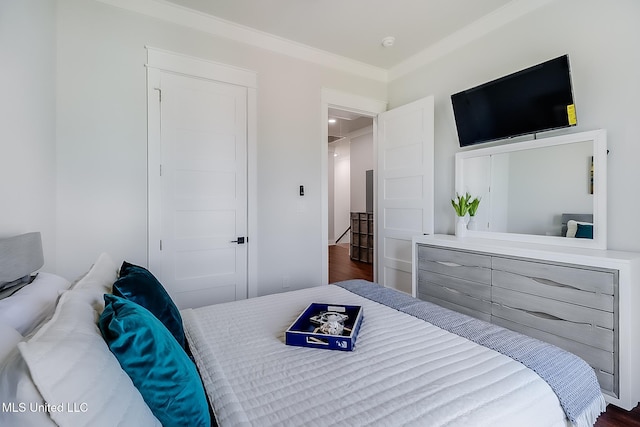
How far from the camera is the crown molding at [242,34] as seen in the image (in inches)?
93.9

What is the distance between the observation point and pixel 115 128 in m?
2.26

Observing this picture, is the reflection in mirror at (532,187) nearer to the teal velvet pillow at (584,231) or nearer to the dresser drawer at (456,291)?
the teal velvet pillow at (584,231)

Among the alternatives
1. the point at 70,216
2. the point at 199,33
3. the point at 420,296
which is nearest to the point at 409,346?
the point at 420,296

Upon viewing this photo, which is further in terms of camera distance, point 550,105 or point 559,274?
point 550,105

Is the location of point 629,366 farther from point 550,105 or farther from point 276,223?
point 276,223

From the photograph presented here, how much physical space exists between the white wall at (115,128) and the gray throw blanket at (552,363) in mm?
1980

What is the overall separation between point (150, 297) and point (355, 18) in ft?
9.02

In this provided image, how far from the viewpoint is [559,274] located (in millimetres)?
1909

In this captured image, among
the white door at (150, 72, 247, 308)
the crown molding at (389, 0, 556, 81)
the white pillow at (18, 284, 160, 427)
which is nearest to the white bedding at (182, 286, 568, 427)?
the white pillow at (18, 284, 160, 427)

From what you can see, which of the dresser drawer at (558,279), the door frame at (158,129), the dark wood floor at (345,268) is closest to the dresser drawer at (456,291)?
the dresser drawer at (558,279)

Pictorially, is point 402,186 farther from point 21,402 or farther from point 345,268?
point 21,402

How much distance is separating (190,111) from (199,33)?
0.71m

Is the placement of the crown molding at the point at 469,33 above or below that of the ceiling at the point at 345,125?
below

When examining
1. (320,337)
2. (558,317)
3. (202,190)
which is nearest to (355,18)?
(202,190)
